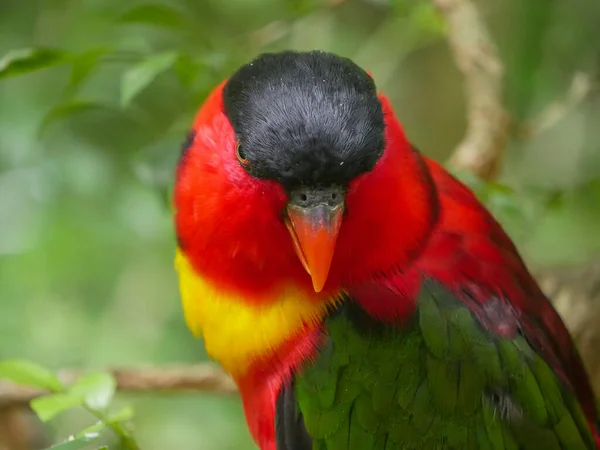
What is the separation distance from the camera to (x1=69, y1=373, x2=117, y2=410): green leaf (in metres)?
0.83

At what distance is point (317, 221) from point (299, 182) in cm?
5

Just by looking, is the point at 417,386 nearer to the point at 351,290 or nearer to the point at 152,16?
the point at 351,290

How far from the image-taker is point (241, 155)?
0.76 meters

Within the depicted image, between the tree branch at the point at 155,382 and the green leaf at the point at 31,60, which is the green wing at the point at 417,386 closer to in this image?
the tree branch at the point at 155,382

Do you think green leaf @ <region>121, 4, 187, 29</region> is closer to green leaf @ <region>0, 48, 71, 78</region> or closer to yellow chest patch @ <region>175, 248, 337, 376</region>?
green leaf @ <region>0, 48, 71, 78</region>

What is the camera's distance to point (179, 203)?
2.99 ft

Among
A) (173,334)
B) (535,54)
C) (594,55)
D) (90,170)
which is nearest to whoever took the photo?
(535,54)

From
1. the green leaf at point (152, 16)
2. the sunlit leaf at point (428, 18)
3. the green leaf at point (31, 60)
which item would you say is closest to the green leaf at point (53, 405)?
the green leaf at point (31, 60)

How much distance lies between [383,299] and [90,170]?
0.94 metres

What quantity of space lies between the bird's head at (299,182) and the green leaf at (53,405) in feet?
0.73

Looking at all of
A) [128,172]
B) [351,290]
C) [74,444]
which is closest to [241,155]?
[351,290]

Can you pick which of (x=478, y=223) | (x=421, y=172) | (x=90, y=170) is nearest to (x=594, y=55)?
(x=478, y=223)

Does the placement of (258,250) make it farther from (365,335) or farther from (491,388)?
(491,388)

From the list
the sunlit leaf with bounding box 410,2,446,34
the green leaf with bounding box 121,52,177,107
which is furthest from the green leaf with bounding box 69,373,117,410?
the sunlit leaf with bounding box 410,2,446,34
